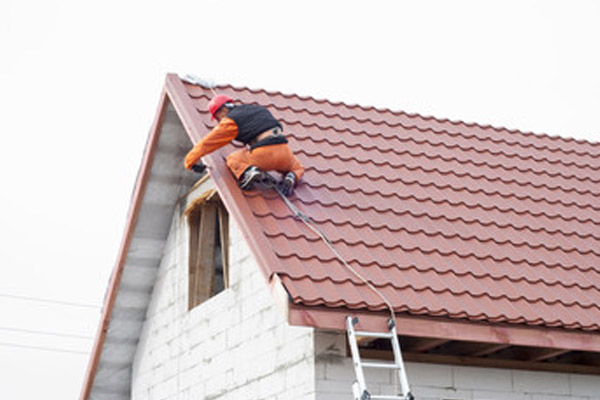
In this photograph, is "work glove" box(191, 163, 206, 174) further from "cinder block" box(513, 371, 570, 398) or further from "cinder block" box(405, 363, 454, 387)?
"cinder block" box(513, 371, 570, 398)

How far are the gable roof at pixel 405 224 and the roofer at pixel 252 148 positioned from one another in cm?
17

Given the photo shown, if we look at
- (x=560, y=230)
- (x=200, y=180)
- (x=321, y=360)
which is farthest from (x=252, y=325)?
(x=560, y=230)

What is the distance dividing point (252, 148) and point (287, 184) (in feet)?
1.46

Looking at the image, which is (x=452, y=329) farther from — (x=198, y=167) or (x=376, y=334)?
(x=198, y=167)

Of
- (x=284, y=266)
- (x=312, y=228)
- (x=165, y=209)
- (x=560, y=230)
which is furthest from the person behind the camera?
(x=165, y=209)

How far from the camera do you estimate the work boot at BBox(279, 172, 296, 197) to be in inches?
360

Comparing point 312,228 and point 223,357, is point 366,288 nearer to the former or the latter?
point 312,228

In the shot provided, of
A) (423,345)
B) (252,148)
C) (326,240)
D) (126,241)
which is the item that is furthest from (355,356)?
(126,241)

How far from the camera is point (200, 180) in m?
11.1

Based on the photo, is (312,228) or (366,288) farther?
(312,228)

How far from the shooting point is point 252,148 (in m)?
9.16

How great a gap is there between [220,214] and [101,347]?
8.11ft

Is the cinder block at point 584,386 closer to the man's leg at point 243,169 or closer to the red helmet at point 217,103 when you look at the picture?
the man's leg at point 243,169

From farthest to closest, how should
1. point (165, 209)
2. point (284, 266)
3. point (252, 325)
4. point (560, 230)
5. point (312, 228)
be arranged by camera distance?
1. point (165, 209)
2. point (560, 230)
3. point (252, 325)
4. point (312, 228)
5. point (284, 266)
